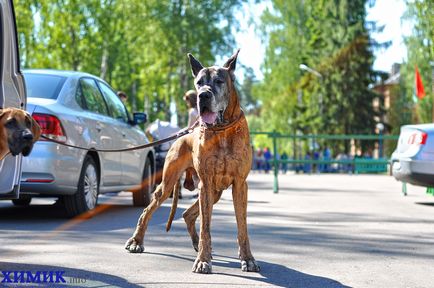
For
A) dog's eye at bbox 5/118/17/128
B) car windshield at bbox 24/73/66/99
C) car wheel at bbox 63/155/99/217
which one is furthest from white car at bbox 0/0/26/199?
car wheel at bbox 63/155/99/217

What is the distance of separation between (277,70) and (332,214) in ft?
180

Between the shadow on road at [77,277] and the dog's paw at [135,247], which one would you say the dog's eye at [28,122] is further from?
the dog's paw at [135,247]

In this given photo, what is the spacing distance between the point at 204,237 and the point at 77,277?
38.4 inches

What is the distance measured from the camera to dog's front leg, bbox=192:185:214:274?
19.5ft

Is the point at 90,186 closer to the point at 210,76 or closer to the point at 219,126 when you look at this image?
the point at 219,126

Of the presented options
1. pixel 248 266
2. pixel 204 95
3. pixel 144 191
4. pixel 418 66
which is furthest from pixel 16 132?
pixel 418 66

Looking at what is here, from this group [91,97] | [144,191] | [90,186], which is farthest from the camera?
[144,191]

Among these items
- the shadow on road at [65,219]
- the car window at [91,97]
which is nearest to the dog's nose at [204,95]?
the shadow on road at [65,219]

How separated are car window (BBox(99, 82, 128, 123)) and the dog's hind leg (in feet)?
14.8

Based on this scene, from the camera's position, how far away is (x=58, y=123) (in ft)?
30.5

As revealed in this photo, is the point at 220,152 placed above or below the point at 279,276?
above

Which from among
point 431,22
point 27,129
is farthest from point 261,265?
point 431,22

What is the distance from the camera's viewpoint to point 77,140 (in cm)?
968

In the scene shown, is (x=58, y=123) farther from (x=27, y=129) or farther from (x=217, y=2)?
(x=217, y=2)
